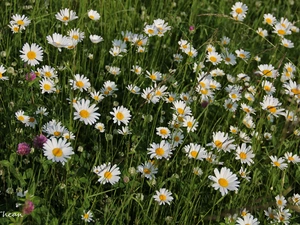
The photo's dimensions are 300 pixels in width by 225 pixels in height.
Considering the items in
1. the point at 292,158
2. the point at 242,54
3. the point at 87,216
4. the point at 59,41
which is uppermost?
the point at 242,54

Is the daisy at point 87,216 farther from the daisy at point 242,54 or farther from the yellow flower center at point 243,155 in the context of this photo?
the daisy at point 242,54

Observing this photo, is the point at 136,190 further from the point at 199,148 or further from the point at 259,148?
the point at 259,148

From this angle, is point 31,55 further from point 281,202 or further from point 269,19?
point 269,19

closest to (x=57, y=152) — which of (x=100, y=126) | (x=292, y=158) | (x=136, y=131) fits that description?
(x=100, y=126)

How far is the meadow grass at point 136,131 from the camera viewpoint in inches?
83.6

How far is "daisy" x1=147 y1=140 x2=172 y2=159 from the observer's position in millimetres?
2268

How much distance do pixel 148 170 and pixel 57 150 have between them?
1.54ft

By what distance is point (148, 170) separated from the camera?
7.31 feet

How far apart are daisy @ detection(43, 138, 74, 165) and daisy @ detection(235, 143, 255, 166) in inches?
36.4

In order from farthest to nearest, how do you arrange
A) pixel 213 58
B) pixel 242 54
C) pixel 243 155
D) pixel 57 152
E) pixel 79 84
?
pixel 242 54
pixel 213 58
pixel 79 84
pixel 243 155
pixel 57 152

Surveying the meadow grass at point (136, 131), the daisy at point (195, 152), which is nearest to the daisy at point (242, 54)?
the meadow grass at point (136, 131)

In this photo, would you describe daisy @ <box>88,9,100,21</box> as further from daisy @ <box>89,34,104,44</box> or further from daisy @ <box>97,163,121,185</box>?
daisy @ <box>97,163,121,185</box>

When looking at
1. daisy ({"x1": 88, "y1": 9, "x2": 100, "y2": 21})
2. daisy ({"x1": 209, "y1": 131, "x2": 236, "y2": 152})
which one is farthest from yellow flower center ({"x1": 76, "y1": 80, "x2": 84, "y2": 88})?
daisy ({"x1": 209, "y1": 131, "x2": 236, "y2": 152})

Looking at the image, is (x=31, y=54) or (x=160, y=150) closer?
(x=160, y=150)
